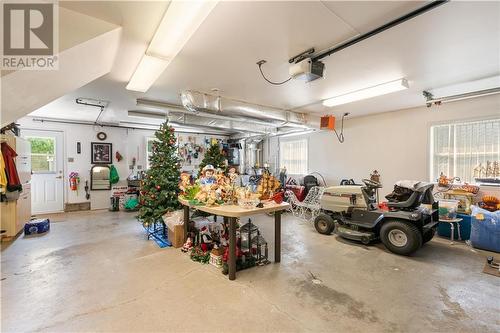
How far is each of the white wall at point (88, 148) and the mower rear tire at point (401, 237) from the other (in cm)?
725

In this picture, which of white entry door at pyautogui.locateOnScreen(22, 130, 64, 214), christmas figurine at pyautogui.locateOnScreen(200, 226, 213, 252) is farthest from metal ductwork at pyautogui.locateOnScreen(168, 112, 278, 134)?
white entry door at pyautogui.locateOnScreen(22, 130, 64, 214)

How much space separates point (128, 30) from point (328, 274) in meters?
3.54

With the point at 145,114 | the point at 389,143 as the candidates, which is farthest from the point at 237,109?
the point at 389,143

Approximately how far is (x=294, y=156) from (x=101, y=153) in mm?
6310

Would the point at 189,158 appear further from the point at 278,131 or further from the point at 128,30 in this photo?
the point at 128,30

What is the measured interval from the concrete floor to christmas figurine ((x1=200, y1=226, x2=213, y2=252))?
0.33 m

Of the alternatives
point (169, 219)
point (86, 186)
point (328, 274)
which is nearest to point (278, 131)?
point (169, 219)

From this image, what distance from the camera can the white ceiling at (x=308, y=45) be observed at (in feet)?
6.25

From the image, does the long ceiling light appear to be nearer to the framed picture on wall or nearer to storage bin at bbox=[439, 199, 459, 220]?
storage bin at bbox=[439, 199, 459, 220]

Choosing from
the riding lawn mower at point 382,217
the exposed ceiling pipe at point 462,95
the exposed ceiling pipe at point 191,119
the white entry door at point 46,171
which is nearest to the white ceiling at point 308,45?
the exposed ceiling pipe at point 462,95

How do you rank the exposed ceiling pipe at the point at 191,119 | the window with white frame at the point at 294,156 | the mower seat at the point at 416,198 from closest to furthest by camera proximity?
the mower seat at the point at 416,198
the exposed ceiling pipe at the point at 191,119
the window with white frame at the point at 294,156

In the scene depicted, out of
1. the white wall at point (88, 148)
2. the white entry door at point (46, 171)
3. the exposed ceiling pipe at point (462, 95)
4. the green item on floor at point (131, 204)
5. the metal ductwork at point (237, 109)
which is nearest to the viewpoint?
the exposed ceiling pipe at point (462, 95)

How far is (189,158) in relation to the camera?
8281 millimetres

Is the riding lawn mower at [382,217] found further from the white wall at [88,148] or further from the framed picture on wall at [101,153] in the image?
the framed picture on wall at [101,153]
